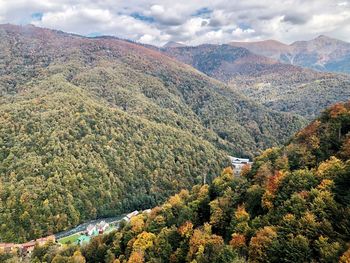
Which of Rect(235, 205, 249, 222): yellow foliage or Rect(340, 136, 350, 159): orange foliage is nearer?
Rect(340, 136, 350, 159): orange foliage

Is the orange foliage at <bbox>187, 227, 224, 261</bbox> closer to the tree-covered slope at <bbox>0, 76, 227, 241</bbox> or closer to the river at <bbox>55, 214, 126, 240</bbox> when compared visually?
the river at <bbox>55, 214, 126, 240</bbox>

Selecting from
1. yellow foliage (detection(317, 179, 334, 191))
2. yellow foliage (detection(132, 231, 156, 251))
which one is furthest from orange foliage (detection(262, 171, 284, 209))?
yellow foliage (detection(132, 231, 156, 251))

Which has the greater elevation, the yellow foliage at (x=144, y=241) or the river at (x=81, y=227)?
the yellow foliage at (x=144, y=241)

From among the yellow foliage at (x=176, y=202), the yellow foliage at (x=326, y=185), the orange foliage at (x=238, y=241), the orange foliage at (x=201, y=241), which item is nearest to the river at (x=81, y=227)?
the yellow foliage at (x=176, y=202)

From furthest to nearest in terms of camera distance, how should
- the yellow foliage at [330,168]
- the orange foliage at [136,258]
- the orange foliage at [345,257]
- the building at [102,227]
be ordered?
the building at [102,227] → the orange foliage at [136,258] → the yellow foliage at [330,168] → the orange foliage at [345,257]

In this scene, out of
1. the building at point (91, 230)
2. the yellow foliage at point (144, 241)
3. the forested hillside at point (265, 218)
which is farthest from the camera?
the building at point (91, 230)

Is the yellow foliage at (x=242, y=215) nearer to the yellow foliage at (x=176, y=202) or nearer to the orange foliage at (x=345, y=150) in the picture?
the orange foliage at (x=345, y=150)

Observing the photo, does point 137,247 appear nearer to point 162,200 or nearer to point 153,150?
point 162,200

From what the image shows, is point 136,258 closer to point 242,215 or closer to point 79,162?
point 242,215

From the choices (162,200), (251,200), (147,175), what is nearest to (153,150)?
(147,175)

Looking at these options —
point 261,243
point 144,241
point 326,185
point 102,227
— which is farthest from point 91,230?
point 326,185
